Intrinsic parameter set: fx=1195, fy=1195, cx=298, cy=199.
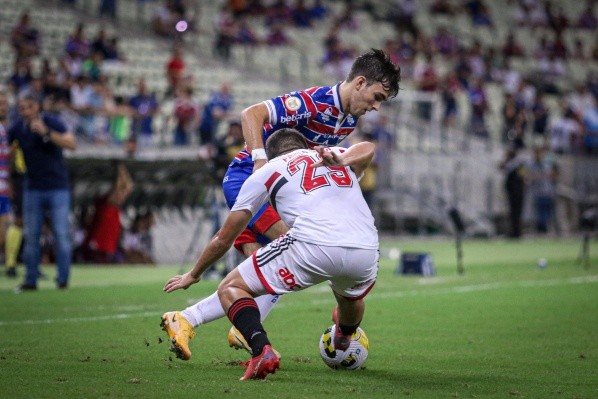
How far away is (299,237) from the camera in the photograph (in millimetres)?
7492

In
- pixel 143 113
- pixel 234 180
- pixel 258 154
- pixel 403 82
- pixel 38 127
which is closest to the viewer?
pixel 258 154

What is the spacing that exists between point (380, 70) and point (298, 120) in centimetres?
81

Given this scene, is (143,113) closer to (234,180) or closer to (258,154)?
(234,180)

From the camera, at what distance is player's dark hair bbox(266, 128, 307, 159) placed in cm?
799

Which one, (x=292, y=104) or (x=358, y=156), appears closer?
(x=358, y=156)

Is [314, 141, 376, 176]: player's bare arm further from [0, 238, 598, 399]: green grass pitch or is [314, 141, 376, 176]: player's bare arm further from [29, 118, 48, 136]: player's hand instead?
[29, 118, 48, 136]: player's hand

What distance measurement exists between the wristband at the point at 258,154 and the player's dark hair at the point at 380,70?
927mm

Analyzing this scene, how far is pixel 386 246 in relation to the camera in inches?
984

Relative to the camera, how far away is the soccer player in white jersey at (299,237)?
294 inches

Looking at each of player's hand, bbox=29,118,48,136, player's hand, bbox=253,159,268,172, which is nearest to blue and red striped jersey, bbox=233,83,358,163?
player's hand, bbox=253,159,268,172

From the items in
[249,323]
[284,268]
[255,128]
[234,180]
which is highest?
[255,128]

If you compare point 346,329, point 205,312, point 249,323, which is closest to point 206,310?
point 205,312

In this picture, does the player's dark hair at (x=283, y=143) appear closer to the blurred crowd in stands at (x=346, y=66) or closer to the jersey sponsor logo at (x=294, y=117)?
the jersey sponsor logo at (x=294, y=117)

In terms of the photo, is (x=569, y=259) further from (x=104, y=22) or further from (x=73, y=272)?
(x=104, y=22)
